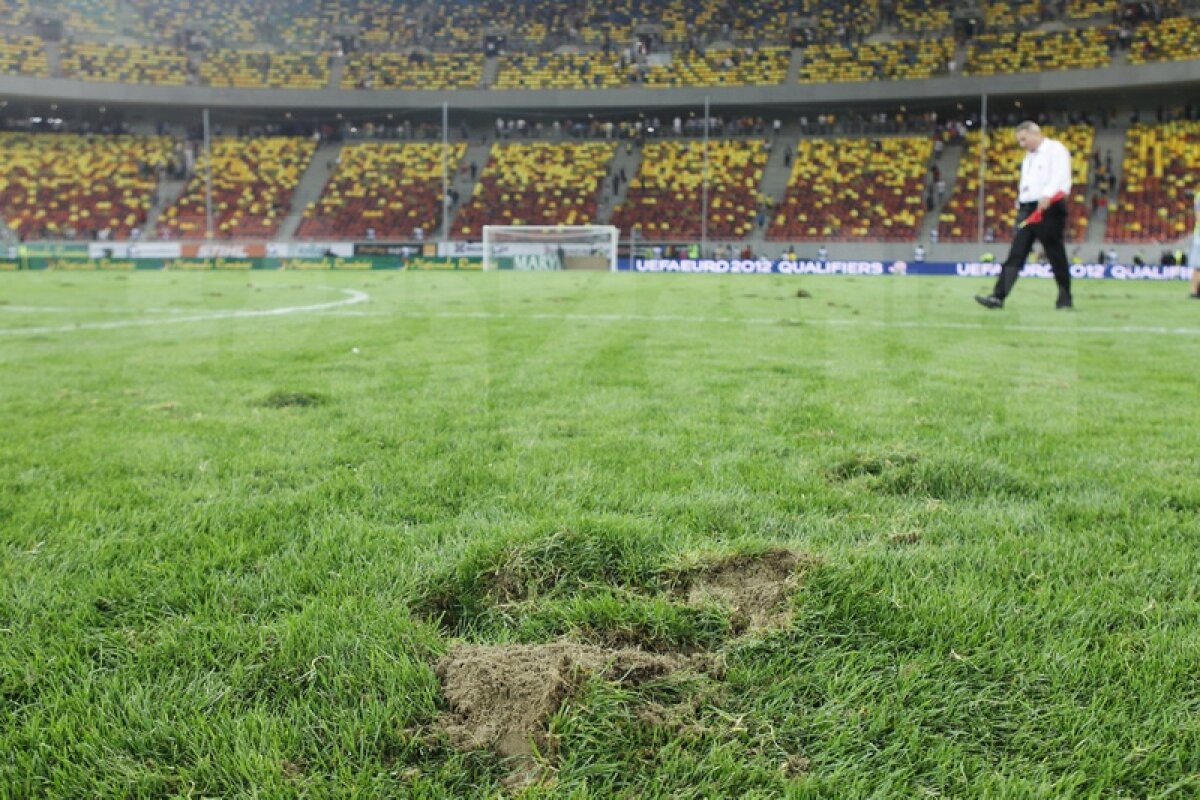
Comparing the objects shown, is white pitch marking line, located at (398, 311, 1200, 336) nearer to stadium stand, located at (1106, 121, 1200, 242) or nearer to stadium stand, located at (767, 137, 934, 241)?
stadium stand, located at (767, 137, 934, 241)

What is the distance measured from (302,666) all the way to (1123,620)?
5.30 ft

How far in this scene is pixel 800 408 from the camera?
4121mm

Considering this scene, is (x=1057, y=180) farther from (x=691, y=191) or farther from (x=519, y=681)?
(x=691, y=191)

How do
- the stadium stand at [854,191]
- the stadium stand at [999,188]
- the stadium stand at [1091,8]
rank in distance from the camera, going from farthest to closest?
the stadium stand at [1091,8], the stadium stand at [854,191], the stadium stand at [999,188]

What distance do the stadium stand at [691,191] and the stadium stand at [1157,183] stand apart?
565 inches

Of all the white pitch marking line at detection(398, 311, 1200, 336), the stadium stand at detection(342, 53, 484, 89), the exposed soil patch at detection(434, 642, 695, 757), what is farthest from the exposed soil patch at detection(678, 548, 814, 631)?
the stadium stand at detection(342, 53, 484, 89)

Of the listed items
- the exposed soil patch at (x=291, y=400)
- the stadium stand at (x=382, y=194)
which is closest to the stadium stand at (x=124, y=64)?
the stadium stand at (x=382, y=194)

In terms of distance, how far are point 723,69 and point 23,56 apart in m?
35.5

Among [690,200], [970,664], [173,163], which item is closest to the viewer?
[970,664]

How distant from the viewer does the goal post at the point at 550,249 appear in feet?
101

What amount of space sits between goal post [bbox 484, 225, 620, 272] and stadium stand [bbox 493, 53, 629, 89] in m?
15.5

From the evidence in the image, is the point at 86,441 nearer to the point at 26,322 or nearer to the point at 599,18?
the point at 26,322

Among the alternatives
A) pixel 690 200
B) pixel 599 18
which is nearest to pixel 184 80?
pixel 599 18

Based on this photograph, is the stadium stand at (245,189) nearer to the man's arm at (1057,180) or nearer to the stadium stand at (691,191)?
the stadium stand at (691,191)
